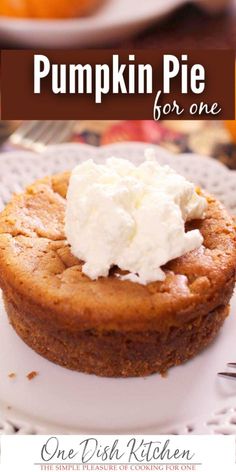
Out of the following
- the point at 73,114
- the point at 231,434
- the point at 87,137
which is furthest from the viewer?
the point at 87,137

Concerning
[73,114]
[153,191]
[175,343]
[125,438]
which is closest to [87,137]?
[73,114]

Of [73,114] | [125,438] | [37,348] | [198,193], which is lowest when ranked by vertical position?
[125,438]

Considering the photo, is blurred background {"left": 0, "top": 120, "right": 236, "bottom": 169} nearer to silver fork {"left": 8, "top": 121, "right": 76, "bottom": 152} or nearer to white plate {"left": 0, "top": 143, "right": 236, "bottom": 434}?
silver fork {"left": 8, "top": 121, "right": 76, "bottom": 152}

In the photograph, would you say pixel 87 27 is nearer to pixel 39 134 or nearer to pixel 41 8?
pixel 41 8

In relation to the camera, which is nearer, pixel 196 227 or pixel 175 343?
pixel 175 343

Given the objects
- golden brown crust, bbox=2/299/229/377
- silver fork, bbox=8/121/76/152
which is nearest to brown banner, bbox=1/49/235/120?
silver fork, bbox=8/121/76/152

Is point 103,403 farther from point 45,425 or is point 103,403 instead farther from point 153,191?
point 153,191

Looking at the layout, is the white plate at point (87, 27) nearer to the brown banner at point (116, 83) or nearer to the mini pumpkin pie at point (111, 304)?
the brown banner at point (116, 83)

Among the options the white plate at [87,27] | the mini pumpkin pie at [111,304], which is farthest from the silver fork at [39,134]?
the mini pumpkin pie at [111,304]
